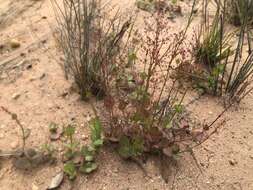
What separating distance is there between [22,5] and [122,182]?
1.81 metres

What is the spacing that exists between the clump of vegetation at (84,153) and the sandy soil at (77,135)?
1.6 inches

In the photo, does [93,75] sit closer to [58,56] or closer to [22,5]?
[58,56]

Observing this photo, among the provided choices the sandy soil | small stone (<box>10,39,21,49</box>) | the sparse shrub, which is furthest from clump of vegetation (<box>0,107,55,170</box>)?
small stone (<box>10,39,21,49</box>)

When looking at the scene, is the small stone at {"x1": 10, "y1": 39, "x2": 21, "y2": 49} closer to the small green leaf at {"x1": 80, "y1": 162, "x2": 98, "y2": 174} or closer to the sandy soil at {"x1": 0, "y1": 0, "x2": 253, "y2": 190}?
the sandy soil at {"x1": 0, "y1": 0, "x2": 253, "y2": 190}

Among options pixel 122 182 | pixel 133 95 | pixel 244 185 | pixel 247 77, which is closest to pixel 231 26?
pixel 247 77

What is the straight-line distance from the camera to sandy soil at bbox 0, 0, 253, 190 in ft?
6.45

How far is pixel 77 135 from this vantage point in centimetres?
213

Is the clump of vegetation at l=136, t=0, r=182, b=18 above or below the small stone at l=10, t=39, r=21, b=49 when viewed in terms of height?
above

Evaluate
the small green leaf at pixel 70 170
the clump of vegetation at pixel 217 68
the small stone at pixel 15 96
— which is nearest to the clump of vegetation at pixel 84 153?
the small green leaf at pixel 70 170

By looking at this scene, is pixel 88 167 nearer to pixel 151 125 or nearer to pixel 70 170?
pixel 70 170

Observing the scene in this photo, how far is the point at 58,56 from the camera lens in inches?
104

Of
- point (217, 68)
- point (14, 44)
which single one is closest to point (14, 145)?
point (14, 44)

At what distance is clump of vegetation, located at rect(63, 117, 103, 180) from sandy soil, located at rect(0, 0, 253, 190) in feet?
0.14

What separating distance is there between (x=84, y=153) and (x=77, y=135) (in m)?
0.17
